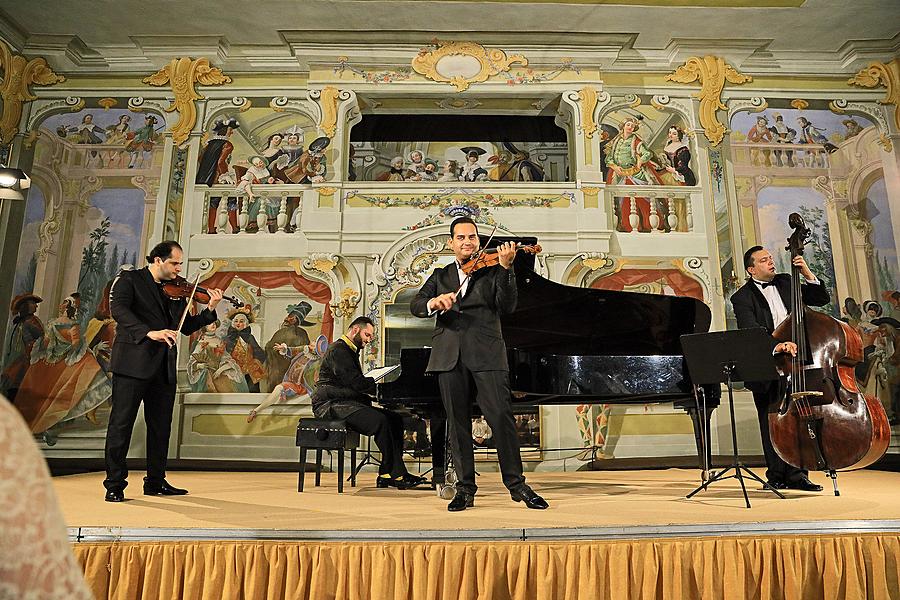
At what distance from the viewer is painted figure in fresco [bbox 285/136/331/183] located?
25.9 ft

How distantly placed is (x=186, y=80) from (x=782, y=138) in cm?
727

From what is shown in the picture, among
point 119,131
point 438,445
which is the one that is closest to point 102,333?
point 119,131

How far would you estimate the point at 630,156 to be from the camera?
8.02 metres

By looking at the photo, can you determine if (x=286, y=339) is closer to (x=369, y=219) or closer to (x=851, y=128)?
(x=369, y=219)

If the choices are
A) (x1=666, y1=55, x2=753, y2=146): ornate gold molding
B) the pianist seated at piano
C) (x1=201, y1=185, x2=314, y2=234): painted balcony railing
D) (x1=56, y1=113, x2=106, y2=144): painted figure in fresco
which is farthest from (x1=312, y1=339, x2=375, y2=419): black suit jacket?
(x1=666, y1=55, x2=753, y2=146): ornate gold molding

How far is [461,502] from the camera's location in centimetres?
326

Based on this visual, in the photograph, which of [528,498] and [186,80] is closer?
[528,498]

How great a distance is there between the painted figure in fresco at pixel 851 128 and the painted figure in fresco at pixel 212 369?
25.3 ft

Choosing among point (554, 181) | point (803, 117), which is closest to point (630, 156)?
point (554, 181)

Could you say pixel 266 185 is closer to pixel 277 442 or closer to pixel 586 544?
pixel 277 442

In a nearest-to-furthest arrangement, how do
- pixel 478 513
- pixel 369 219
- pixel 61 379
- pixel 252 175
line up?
pixel 478 513
pixel 61 379
pixel 369 219
pixel 252 175

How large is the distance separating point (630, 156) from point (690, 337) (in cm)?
481

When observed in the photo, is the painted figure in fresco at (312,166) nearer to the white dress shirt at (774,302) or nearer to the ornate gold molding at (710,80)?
the ornate gold molding at (710,80)

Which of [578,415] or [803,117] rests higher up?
[803,117]
